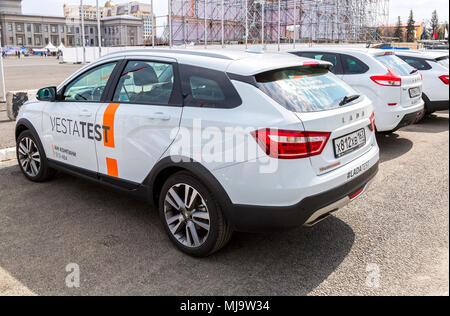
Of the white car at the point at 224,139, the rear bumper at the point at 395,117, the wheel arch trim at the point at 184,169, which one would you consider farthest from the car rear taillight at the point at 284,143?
the rear bumper at the point at 395,117

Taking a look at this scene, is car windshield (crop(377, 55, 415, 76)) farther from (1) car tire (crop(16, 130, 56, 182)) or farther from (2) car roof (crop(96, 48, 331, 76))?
(1) car tire (crop(16, 130, 56, 182))

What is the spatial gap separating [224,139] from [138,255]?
1266 millimetres

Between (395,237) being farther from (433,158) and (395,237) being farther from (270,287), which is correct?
(433,158)

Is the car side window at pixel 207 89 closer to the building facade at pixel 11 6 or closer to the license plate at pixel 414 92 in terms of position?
the license plate at pixel 414 92

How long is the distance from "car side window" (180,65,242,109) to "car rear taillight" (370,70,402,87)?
169 inches

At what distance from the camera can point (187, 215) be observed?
3500 mm

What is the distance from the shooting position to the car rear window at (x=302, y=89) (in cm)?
314

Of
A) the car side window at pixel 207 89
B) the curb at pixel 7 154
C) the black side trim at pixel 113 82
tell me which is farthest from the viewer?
the curb at pixel 7 154

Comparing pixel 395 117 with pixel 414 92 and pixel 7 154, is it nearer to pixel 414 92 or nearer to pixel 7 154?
pixel 414 92

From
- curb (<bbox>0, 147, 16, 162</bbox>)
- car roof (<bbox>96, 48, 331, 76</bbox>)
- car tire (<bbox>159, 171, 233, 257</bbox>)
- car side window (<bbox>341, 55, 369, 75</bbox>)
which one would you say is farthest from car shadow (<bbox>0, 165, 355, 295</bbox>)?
car side window (<bbox>341, 55, 369, 75</bbox>)

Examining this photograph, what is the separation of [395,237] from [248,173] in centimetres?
171

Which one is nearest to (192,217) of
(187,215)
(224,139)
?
(187,215)

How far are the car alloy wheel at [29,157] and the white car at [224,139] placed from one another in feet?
4.32
